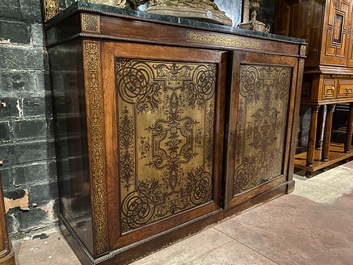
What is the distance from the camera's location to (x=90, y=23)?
109 cm

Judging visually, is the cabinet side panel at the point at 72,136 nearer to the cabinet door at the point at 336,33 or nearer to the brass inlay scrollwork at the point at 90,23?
the brass inlay scrollwork at the point at 90,23

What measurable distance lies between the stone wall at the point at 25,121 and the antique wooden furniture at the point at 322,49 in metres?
2.18

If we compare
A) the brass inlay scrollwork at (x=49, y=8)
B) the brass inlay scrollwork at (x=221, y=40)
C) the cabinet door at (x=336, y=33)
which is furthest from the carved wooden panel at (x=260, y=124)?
the brass inlay scrollwork at (x=49, y=8)

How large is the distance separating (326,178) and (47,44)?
2.65 meters

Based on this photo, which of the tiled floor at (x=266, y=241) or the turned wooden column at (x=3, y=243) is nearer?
the turned wooden column at (x=3, y=243)

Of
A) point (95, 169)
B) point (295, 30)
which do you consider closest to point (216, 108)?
point (95, 169)

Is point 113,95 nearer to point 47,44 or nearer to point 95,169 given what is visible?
point 95,169

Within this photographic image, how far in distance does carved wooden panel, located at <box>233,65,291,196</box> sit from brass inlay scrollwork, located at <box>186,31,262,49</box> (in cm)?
14

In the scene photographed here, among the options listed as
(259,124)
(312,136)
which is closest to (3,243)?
(259,124)

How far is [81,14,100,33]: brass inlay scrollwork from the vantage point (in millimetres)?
1074

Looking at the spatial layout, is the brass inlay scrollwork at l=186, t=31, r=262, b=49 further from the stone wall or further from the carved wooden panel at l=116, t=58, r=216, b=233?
the stone wall

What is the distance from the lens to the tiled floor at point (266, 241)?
1430 millimetres

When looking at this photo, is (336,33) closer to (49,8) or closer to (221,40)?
(221,40)

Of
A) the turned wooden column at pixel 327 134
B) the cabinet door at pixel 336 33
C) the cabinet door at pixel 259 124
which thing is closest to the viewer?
the cabinet door at pixel 259 124
